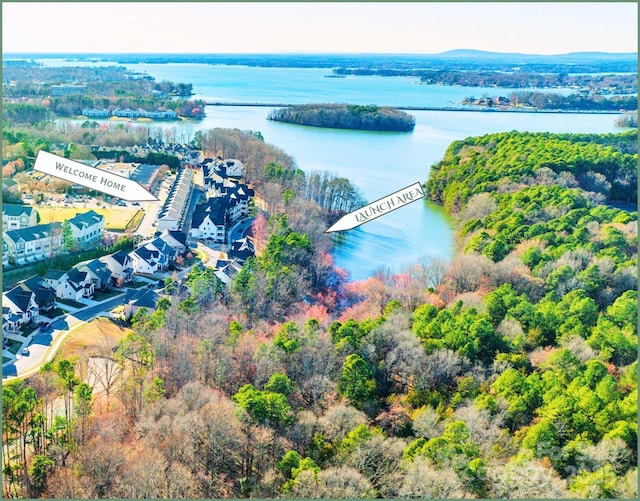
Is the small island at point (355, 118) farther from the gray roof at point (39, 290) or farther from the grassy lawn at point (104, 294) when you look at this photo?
the gray roof at point (39, 290)

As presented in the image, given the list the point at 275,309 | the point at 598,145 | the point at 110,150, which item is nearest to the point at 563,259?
the point at 275,309

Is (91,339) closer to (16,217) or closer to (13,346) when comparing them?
(13,346)

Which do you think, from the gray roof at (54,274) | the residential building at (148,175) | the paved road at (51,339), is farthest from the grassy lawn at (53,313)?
the residential building at (148,175)

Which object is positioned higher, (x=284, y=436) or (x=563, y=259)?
(x=563, y=259)

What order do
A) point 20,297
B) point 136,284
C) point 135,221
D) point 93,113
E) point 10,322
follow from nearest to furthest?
point 10,322
point 20,297
point 136,284
point 135,221
point 93,113

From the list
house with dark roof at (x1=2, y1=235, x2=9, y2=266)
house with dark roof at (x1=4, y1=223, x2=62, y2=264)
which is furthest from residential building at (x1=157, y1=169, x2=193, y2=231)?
house with dark roof at (x1=2, y1=235, x2=9, y2=266)

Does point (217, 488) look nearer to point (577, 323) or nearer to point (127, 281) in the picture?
point (577, 323)

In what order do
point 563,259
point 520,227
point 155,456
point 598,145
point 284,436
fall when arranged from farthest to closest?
point 598,145 < point 520,227 < point 563,259 < point 284,436 < point 155,456

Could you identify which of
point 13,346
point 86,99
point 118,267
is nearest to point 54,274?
point 118,267
